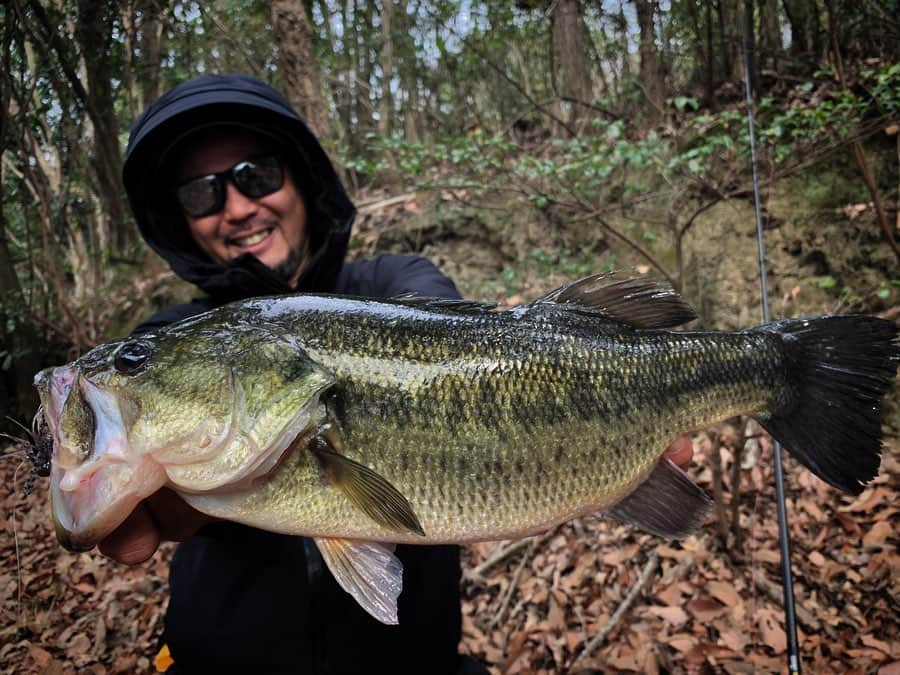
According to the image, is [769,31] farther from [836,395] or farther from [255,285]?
[255,285]

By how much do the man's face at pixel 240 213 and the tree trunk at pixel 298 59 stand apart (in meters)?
3.34

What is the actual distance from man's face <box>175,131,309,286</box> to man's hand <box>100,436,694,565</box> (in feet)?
3.55

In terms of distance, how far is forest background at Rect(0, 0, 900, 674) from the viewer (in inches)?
119

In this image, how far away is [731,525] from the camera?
10.7 feet

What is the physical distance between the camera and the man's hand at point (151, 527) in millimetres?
1512

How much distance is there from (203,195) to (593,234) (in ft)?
13.9

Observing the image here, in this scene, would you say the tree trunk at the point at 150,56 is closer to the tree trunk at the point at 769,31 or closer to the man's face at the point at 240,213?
the man's face at the point at 240,213

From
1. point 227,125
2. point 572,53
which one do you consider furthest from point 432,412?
point 572,53

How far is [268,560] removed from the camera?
200cm

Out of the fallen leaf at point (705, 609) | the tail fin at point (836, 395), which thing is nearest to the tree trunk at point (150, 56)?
the tail fin at point (836, 395)

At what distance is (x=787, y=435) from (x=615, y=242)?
13.1 ft

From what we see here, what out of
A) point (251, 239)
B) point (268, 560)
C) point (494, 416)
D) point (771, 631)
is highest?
point (251, 239)

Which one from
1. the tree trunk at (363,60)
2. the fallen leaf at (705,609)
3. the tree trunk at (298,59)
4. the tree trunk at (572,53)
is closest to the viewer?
the fallen leaf at (705,609)

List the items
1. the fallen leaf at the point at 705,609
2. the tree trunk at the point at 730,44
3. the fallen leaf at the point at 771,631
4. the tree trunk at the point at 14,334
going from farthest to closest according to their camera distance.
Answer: the tree trunk at the point at 730,44 < the tree trunk at the point at 14,334 < the fallen leaf at the point at 705,609 < the fallen leaf at the point at 771,631
